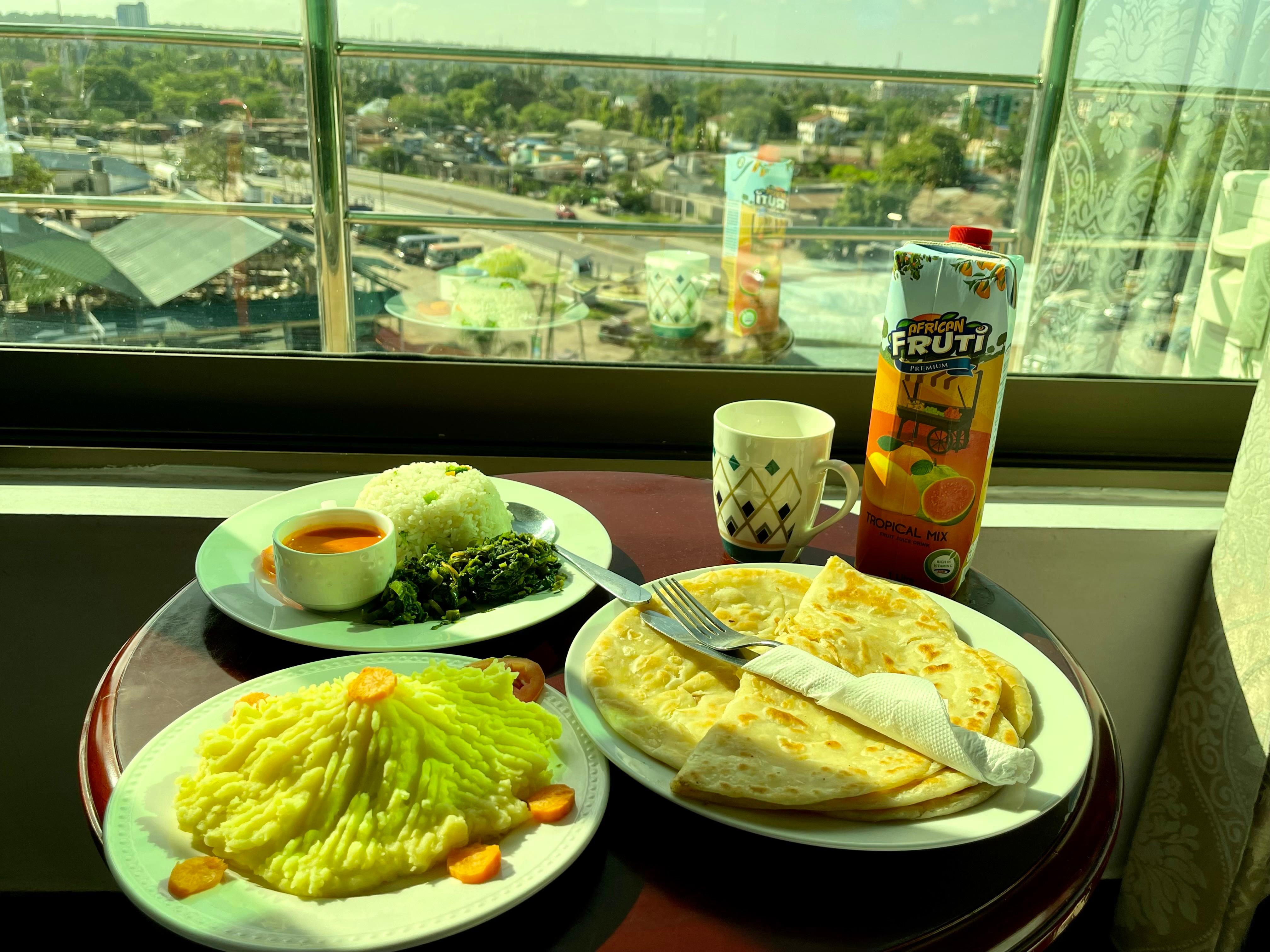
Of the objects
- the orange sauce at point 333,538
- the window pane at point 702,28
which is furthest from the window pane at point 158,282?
the orange sauce at point 333,538

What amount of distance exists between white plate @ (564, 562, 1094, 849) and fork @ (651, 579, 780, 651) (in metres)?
0.09

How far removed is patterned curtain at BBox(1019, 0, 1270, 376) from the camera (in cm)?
186

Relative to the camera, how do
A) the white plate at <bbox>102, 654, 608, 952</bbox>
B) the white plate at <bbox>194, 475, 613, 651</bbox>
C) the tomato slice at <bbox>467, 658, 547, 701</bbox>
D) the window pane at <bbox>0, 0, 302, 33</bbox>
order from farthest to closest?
the window pane at <bbox>0, 0, 302, 33</bbox>
the white plate at <bbox>194, 475, 613, 651</bbox>
the tomato slice at <bbox>467, 658, 547, 701</bbox>
the white plate at <bbox>102, 654, 608, 952</bbox>

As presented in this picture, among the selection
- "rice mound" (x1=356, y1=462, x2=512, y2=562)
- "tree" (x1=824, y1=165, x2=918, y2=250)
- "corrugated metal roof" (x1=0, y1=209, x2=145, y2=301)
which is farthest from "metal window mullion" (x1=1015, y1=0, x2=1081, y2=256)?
"corrugated metal roof" (x1=0, y1=209, x2=145, y2=301)

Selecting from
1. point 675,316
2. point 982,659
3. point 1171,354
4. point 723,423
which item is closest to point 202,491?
point 675,316

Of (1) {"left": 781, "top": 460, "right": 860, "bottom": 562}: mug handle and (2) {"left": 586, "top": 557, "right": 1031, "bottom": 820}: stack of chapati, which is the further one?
(1) {"left": 781, "top": 460, "right": 860, "bottom": 562}: mug handle

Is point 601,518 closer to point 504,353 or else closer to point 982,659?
point 982,659

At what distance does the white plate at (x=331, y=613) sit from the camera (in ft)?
3.30

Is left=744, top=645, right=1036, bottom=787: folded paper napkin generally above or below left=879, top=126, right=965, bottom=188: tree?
below

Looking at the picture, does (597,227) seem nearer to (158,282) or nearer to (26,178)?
(158,282)

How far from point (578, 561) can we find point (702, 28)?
1221 mm

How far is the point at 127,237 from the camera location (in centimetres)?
196

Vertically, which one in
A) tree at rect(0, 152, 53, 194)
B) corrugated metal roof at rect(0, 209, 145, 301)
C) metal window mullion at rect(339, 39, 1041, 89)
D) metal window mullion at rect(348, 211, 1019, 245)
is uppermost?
metal window mullion at rect(339, 39, 1041, 89)

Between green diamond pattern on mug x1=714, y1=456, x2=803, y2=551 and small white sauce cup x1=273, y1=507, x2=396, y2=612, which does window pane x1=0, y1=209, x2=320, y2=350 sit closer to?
small white sauce cup x1=273, y1=507, x2=396, y2=612
